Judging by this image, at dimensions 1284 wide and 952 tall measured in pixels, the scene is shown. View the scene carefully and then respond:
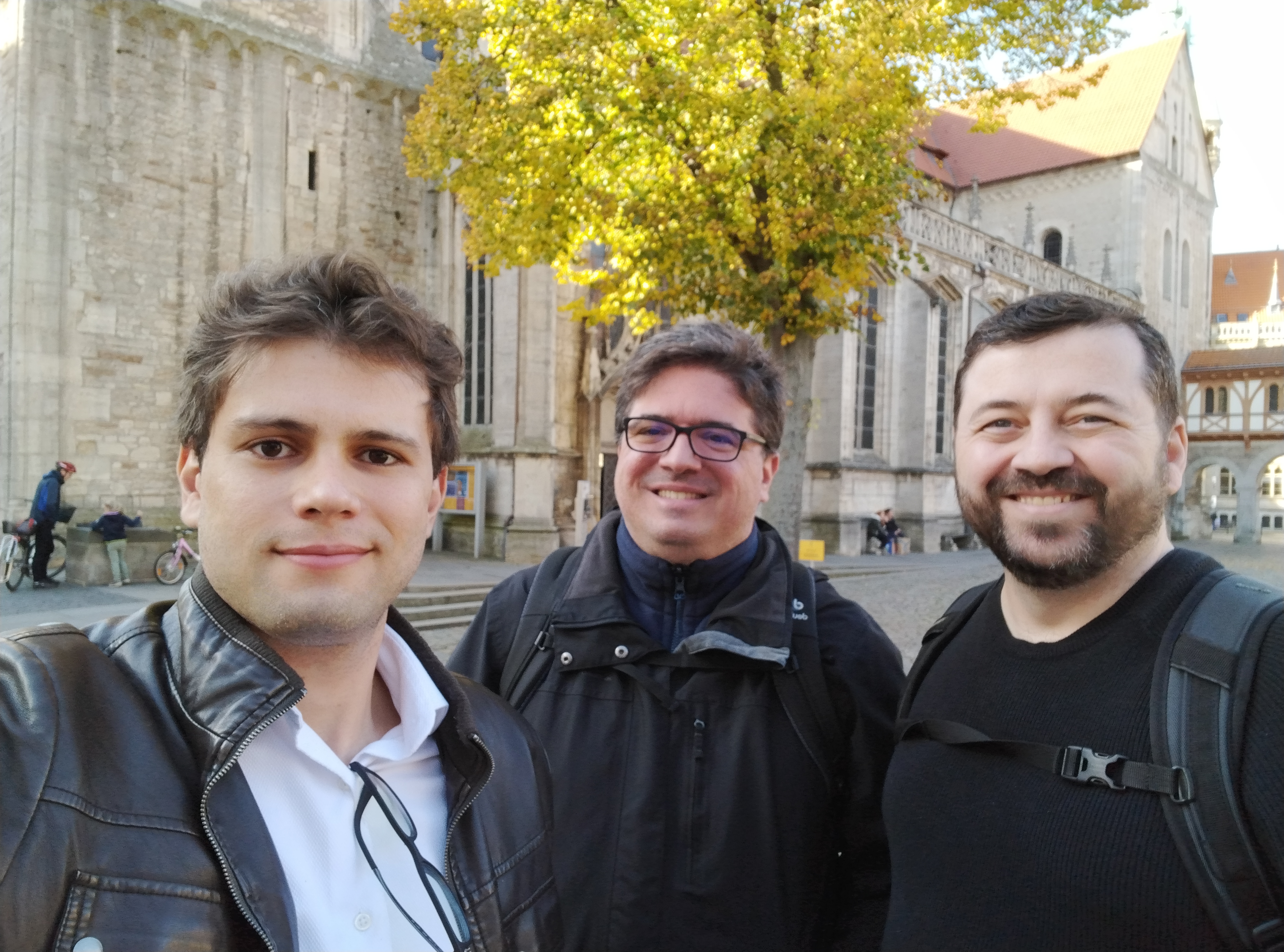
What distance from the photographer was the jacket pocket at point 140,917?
0.97 metres

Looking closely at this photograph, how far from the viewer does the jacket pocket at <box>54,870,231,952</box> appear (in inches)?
38.2

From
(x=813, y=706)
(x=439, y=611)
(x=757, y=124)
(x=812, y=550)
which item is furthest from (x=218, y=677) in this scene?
(x=812, y=550)

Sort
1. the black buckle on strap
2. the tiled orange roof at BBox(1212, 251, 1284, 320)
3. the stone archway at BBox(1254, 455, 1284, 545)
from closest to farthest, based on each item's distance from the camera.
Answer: the black buckle on strap < the stone archway at BBox(1254, 455, 1284, 545) < the tiled orange roof at BBox(1212, 251, 1284, 320)

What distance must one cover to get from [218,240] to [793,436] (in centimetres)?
1207

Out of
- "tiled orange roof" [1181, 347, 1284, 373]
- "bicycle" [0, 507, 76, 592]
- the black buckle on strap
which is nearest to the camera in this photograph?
the black buckle on strap

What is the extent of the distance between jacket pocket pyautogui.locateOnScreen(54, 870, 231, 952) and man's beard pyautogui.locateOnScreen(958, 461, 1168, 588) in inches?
54.3

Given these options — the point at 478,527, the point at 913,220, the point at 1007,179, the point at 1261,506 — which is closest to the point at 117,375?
the point at 478,527

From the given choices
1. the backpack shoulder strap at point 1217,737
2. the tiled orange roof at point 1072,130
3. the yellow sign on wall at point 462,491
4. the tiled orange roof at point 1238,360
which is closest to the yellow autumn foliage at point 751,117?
the backpack shoulder strap at point 1217,737

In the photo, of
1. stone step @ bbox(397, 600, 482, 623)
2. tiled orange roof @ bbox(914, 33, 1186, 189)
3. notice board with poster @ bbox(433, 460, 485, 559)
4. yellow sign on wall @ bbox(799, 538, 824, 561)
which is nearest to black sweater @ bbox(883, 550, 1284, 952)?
stone step @ bbox(397, 600, 482, 623)

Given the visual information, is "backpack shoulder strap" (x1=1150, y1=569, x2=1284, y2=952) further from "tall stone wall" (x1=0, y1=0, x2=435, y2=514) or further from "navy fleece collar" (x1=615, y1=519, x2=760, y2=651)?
"tall stone wall" (x1=0, y1=0, x2=435, y2=514)

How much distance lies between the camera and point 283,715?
4.15 feet

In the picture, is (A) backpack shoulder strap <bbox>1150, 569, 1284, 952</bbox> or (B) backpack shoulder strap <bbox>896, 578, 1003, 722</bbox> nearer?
(A) backpack shoulder strap <bbox>1150, 569, 1284, 952</bbox>

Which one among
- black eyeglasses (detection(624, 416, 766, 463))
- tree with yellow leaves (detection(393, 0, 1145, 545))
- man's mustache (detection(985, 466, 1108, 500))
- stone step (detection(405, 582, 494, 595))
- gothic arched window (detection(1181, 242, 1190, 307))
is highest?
gothic arched window (detection(1181, 242, 1190, 307))

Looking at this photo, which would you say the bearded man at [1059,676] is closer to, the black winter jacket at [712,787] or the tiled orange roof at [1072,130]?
the black winter jacket at [712,787]
